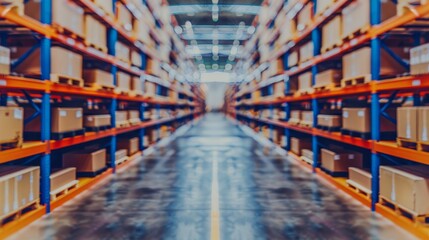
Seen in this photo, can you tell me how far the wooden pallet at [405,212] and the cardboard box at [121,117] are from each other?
5771mm

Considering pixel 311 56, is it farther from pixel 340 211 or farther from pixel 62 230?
pixel 62 230

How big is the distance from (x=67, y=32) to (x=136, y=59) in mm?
4466

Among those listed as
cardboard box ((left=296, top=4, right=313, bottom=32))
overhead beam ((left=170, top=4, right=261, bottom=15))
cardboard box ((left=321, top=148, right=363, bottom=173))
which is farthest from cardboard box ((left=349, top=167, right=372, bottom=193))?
overhead beam ((left=170, top=4, right=261, bottom=15))

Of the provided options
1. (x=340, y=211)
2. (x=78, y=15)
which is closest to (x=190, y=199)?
(x=340, y=211)

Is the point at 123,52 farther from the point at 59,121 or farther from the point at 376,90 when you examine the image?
the point at 376,90

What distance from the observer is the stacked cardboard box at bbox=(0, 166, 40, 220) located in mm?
3488

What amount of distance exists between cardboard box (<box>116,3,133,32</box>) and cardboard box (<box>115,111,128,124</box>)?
2127 millimetres

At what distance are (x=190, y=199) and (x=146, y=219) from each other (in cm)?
103

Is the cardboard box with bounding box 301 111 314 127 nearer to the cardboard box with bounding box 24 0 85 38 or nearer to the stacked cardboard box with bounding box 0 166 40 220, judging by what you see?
the cardboard box with bounding box 24 0 85 38

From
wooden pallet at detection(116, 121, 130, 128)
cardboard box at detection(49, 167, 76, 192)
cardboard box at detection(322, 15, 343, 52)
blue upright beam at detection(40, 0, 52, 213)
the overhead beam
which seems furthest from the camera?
the overhead beam

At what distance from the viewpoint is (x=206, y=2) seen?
62.4ft

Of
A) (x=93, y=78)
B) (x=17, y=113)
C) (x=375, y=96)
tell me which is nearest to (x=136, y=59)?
(x=93, y=78)

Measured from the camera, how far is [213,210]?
443 centimetres

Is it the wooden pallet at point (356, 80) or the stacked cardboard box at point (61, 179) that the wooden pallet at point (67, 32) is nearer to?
the stacked cardboard box at point (61, 179)
